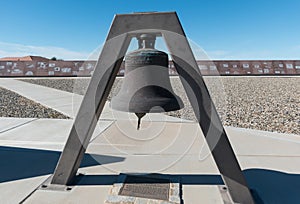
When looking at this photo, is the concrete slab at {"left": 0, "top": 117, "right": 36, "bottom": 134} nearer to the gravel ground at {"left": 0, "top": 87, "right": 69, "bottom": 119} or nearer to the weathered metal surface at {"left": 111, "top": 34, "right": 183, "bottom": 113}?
the gravel ground at {"left": 0, "top": 87, "right": 69, "bottom": 119}

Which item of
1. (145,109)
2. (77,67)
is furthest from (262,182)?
(77,67)

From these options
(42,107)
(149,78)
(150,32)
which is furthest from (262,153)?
(42,107)

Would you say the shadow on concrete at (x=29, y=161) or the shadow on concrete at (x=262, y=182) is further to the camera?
the shadow on concrete at (x=29, y=161)

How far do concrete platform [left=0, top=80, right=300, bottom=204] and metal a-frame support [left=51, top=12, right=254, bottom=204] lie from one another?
0.37 metres

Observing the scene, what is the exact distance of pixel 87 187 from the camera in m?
2.02

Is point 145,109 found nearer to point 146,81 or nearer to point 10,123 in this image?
point 146,81

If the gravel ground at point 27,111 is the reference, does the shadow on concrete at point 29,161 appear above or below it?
below

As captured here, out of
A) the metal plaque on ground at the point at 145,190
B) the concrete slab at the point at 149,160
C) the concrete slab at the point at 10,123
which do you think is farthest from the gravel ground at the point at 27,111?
the metal plaque on ground at the point at 145,190

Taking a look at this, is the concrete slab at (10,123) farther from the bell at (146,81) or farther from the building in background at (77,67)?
the building in background at (77,67)

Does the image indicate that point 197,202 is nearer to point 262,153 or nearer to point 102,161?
point 102,161

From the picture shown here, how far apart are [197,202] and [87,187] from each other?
1070 mm

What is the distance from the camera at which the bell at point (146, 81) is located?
5.46ft

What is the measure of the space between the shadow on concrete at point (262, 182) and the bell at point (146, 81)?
3.02 feet

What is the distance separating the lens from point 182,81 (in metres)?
1.69
